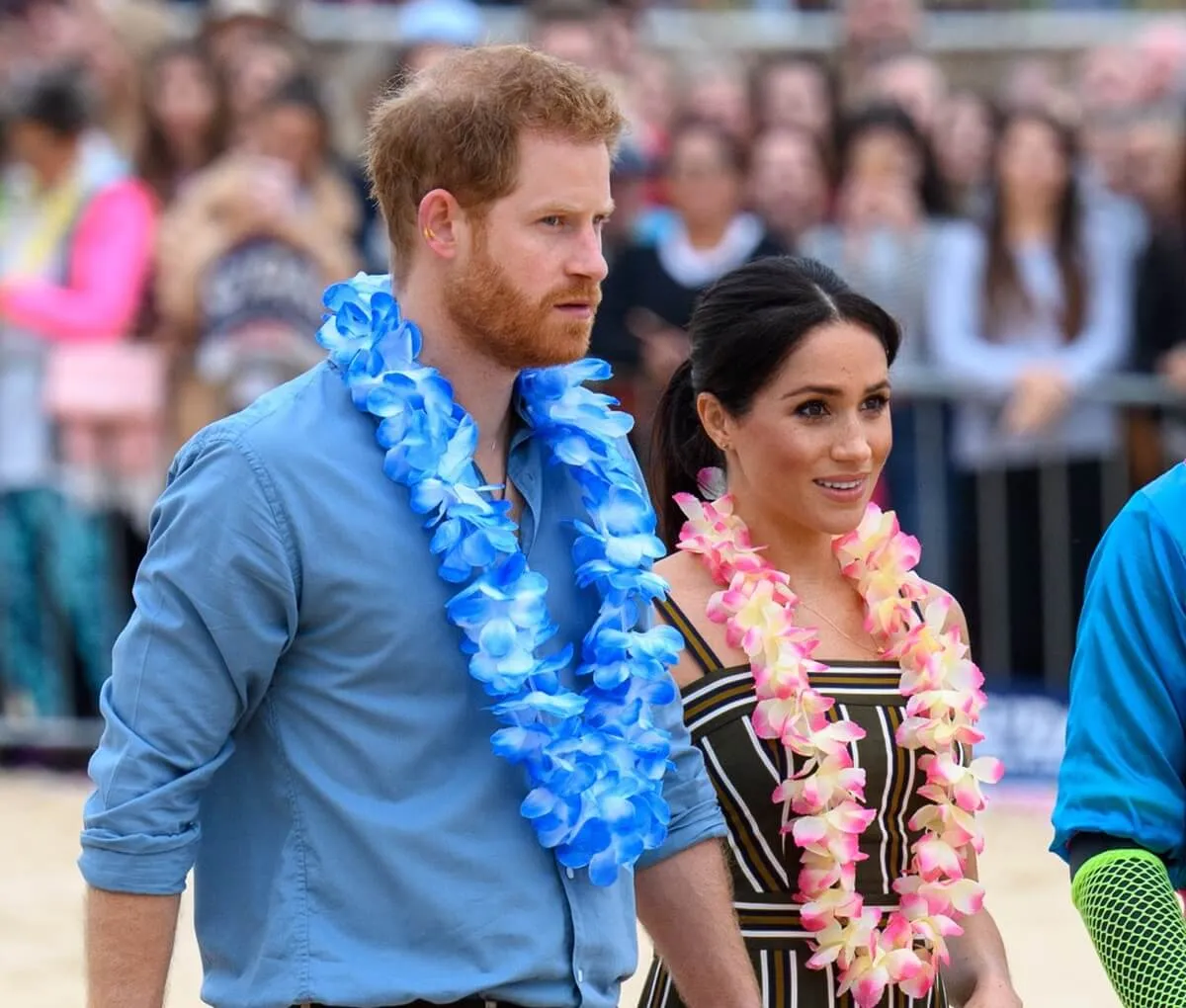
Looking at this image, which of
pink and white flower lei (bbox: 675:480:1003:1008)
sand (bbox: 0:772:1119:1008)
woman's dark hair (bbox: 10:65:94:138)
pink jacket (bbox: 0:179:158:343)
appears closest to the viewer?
pink and white flower lei (bbox: 675:480:1003:1008)

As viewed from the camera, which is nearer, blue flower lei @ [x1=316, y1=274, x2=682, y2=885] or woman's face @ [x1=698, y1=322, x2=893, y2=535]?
blue flower lei @ [x1=316, y1=274, x2=682, y2=885]

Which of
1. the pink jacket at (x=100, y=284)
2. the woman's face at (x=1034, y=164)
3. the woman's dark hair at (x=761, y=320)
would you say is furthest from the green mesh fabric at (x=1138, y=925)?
the pink jacket at (x=100, y=284)

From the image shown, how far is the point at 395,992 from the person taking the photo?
296 cm

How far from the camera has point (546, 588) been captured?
10.6ft

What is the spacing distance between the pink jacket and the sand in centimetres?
190

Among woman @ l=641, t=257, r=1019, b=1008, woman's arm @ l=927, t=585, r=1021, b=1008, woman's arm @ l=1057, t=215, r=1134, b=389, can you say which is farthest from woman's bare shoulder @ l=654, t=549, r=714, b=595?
woman's arm @ l=1057, t=215, r=1134, b=389

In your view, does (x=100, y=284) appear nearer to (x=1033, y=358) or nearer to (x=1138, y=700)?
(x=1033, y=358)

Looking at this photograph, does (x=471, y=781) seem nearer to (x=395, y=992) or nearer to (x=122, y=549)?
(x=395, y=992)

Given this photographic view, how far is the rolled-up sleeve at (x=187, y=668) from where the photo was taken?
2.94 m

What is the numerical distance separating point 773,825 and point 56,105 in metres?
6.60

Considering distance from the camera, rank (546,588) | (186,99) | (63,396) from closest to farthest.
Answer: (546,588)
(63,396)
(186,99)

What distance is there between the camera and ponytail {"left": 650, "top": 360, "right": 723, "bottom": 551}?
4.17m

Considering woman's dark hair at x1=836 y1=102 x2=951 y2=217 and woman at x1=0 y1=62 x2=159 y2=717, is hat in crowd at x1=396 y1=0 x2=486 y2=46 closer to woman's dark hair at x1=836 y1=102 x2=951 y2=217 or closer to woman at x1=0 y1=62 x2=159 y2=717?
woman at x1=0 y1=62 x2=159 y2=717

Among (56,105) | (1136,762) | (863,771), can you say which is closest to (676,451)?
(863,771)
